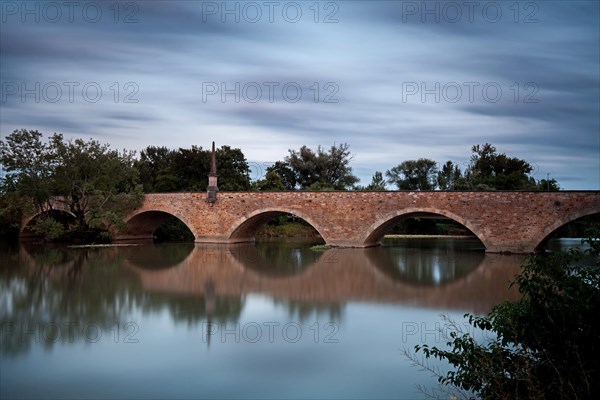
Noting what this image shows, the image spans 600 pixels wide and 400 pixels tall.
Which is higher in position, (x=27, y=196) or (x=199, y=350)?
(x=27, y=196)

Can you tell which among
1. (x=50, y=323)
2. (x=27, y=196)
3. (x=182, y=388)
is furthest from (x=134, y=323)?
(x=27, y=196)

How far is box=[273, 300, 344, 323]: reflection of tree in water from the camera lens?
9961 millimetres

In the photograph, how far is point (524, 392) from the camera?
16.0 ft

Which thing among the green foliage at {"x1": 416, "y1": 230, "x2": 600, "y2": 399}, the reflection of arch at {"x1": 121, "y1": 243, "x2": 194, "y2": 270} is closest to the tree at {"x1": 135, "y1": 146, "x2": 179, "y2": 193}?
the reflection of arch at {"x1": 121, "y1": 243, "x2": 194, "y2": 270}

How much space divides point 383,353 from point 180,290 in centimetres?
649

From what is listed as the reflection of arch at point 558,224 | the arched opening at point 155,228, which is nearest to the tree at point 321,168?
the arched opening at point 155,228

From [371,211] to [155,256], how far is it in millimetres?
8554

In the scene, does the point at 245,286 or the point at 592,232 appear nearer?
the point at 592,232

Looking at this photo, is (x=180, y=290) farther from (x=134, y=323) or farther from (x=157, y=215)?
(x=157, y=215)

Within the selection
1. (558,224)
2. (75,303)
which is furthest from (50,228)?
(558,224)

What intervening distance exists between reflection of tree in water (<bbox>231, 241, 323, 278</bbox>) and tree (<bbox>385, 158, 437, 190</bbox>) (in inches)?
906

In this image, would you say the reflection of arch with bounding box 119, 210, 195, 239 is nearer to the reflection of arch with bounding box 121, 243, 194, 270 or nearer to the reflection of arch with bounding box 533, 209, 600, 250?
the reflection of arch with bounding box 121, 243, 194, 270

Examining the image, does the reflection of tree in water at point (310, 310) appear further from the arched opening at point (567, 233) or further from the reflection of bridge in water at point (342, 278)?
the arched opening at point (567, 233)

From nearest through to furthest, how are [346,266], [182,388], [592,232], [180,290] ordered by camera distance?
[592,232], [182,388], [180,290], [346,266]
